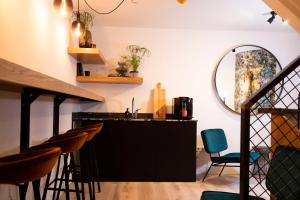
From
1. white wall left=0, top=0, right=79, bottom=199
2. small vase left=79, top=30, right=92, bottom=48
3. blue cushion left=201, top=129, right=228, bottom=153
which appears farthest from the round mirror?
white wall left=0, top=0, right=79, bottom=199

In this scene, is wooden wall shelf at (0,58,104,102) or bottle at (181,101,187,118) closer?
wooden wall shelf at (0,58,104,102)

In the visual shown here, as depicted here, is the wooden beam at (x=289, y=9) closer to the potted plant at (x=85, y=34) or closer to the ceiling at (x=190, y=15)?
the ceiling at (x=190, y=15)

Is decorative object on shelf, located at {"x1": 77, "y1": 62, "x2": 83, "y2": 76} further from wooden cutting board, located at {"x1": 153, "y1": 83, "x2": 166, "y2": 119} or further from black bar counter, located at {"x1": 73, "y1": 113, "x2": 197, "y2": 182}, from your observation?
wooden cutting board, located at {"x1": 153, "y1": 83, "x2": 166, "y2": 119}

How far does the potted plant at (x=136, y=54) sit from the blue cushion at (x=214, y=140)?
1.44 metres

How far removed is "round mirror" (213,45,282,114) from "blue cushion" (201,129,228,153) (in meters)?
0.51

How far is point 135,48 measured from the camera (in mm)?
4594

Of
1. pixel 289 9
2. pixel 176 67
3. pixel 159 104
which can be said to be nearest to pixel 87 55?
pixel 159 104

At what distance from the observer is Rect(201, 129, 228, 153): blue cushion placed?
4125 millimetres

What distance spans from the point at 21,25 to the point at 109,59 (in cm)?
225

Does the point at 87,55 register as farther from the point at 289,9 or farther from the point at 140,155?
the point at 289,9

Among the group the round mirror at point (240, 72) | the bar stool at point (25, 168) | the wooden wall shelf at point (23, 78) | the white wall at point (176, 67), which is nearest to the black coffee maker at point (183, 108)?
the white wall at point (176, 67)

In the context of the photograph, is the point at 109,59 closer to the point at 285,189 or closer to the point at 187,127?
the point at 187,127

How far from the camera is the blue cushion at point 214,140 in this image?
412 cm

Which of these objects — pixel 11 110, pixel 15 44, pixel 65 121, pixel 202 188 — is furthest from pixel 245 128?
pixel 65 121
